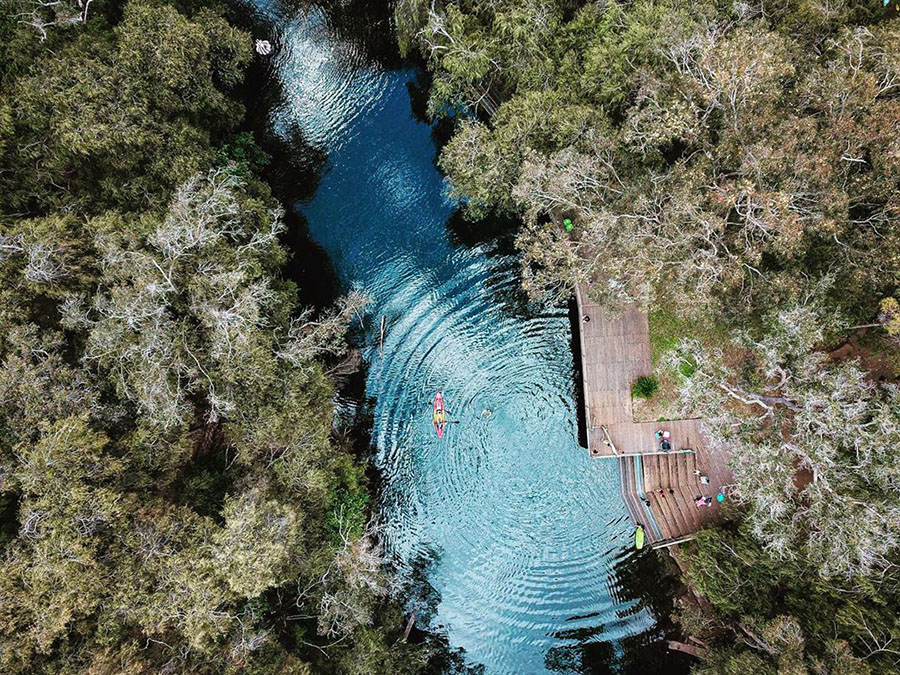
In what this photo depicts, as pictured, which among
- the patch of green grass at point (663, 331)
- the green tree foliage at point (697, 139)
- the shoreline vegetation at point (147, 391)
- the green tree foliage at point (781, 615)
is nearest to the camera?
the shoreline vegetation at point (147, 391)

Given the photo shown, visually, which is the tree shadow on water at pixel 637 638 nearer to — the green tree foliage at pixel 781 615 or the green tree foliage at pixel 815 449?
the green tree foliage at pixel 781 615

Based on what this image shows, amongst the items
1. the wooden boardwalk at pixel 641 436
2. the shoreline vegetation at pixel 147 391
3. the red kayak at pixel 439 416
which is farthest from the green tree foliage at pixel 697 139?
the shoreline vegetation at pixel 147 391

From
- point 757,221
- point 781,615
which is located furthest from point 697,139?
point 781,615

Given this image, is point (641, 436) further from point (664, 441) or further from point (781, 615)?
point (781, 615)

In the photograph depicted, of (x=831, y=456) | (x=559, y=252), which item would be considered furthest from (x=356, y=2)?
(x=831, y=456)

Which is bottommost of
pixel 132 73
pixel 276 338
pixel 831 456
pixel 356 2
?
pixel 831 456

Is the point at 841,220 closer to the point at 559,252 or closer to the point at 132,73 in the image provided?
the point at 559,252
